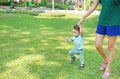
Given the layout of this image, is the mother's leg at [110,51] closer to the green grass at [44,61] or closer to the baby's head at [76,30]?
the green grass at [44,61]

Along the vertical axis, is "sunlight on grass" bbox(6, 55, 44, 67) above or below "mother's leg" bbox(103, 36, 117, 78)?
below

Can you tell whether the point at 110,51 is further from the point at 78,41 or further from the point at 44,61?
the point at 44,61

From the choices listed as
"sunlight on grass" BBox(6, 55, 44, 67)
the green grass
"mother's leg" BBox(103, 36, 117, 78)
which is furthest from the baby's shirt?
"sunlight on grass" BBox(6, 55, 44, 67)

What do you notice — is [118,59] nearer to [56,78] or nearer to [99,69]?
[99,69]

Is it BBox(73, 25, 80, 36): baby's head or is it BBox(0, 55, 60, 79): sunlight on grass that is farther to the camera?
BBox(73, 25, 80, 36): baby's head

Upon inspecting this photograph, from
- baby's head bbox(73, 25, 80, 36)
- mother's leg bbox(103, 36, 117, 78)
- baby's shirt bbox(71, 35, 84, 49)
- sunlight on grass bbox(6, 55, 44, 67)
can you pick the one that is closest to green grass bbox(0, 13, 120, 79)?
sunlight on grass bbox(6, 55, 44, 67)

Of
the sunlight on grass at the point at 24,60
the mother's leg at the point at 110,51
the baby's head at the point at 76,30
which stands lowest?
the sunlight on grass at the point at 24,60

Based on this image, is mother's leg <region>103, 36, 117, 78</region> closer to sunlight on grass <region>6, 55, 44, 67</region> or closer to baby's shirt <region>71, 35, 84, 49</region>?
baby's shirt <region>71, 35, 84, 49</region>

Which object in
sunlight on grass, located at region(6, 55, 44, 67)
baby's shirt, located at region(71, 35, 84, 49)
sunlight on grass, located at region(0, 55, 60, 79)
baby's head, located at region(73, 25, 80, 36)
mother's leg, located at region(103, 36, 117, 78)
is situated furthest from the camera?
sunlight on grass, located at region(6, 55, 44, 67)

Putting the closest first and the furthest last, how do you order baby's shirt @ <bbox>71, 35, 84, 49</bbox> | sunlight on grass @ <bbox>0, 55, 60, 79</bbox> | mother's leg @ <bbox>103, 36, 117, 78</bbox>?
mother's leg @ <bbox>103, 36, 117, 78</bbox> < sunlight on grass @ <bbox>0, 55, 60, 79</bbox> < baby's shirt @ <bbox>71, 35, 84, 49</bbox>

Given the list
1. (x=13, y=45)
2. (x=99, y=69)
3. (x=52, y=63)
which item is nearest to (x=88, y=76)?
(x=99, y=69)

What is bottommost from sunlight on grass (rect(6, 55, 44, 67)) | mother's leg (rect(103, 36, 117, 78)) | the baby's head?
sunlight on grass (rect(6, 55, 44, 67))

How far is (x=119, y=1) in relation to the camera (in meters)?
6.05

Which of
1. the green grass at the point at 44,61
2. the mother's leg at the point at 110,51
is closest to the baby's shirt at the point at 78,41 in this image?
the green grass at the point at 44,61
